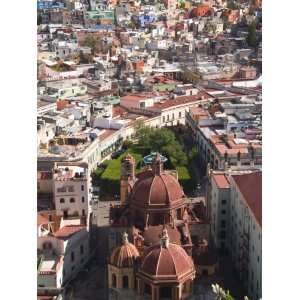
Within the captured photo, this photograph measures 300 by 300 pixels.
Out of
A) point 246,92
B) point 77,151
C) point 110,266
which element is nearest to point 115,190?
point 77,151

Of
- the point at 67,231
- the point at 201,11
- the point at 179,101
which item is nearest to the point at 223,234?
the point at 67,231

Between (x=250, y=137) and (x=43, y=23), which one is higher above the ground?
(x=43, y=23)

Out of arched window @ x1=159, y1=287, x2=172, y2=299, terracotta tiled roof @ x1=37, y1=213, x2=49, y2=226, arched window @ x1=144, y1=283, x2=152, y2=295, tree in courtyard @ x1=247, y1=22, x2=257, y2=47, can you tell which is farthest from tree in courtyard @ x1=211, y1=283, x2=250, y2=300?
tree in courtyard @ x1=247, y1=22, x2=257, y2=47

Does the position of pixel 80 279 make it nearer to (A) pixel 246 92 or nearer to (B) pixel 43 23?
(A) pixel 246 92

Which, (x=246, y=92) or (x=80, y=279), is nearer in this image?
(x=80, y=279)

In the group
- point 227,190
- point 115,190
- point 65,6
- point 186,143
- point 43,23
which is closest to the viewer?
point 227,190

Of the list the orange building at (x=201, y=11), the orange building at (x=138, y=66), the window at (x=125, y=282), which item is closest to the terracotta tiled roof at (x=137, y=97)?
the orange building at (x=138, y=66)

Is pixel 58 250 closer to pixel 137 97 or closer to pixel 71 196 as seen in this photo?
pixel 71 196

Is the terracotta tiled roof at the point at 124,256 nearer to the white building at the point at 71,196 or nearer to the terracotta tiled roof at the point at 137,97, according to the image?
the white building at the point at 71,196
